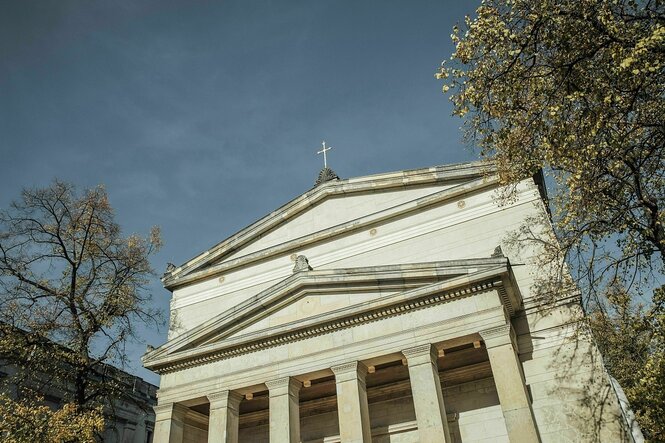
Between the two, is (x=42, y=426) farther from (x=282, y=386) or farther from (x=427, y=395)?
(x=427, y=395)

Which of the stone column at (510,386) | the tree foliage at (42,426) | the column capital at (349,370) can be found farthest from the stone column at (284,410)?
the stone column at (510,386)

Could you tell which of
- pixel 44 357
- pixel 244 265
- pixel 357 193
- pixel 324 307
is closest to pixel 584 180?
pixel 324 307

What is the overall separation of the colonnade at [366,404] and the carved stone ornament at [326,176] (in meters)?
9.68

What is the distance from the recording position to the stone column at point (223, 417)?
15945 millimetres

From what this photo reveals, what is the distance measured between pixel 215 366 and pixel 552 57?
1314 centimetres

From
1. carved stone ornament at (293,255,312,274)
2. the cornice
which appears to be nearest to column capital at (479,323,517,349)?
the cornice

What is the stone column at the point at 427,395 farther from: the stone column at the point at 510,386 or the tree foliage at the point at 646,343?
the tree foliage at the point at 646,343

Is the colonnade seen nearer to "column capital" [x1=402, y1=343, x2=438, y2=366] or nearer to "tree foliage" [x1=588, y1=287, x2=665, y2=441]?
"column capital" [x1=402, y1=343, x2=438, y2=366]

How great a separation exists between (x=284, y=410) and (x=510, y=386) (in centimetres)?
635

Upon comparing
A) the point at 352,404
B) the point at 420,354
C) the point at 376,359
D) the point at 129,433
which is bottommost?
the point at 352,404

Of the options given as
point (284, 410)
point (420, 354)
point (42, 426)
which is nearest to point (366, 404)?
point (420, 354)

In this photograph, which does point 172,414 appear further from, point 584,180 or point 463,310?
point 584,180

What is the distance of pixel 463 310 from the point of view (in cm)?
1463

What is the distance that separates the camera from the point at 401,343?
49.0 feet
